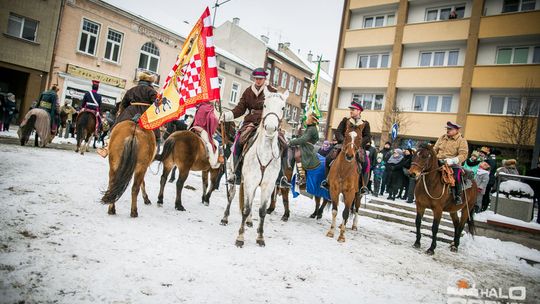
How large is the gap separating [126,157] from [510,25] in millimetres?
25069

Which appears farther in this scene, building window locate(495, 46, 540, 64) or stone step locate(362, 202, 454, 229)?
building window locate(495, 46, 540, 64)

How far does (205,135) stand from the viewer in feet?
22.6

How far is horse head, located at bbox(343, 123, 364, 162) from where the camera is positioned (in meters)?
6.42

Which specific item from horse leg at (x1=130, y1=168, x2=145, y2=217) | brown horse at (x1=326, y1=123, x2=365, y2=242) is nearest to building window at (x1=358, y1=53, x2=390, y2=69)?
brown horse at (x1=326, y1=123, x2=365, y2=242)

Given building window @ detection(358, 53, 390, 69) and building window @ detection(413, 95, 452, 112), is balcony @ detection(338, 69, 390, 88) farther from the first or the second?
building window @ detection(413, 95, 452, 112)

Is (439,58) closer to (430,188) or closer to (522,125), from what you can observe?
(522,125)

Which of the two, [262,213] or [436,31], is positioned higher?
[436,31]

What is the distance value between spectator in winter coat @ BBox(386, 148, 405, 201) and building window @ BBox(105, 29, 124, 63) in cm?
2089

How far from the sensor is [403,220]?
958 cm

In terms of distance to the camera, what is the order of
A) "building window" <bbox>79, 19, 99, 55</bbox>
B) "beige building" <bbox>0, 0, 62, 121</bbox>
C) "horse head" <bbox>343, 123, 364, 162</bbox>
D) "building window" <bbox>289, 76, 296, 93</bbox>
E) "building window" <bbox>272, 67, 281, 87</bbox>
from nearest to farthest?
"horse head" <bbox>343, 123, 364, 162</bbox>
"beige building" <bbox>0, 0, 62, 121</bbox>
"building window" <bbox>79, 19, 99, 55</bbox>
"building window" <bbox>272, 67, 281, 87</bbox>
"building window" <bbox>289, 76, 296, 93</bbox>

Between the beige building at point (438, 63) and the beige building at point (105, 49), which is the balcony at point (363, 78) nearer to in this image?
the beige building at point (438, 63)

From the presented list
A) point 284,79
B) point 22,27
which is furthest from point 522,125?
point 22,27

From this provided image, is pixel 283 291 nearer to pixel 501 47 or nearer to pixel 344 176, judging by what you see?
pixel 344 176

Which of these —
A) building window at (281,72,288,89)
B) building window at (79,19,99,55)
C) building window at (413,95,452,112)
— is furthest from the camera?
building window at (281,72,288,89)
